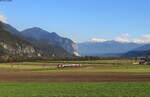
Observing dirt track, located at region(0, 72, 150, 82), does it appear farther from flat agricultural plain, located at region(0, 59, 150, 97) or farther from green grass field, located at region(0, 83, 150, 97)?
green grass field, located at region(0, 83, 150, 97)

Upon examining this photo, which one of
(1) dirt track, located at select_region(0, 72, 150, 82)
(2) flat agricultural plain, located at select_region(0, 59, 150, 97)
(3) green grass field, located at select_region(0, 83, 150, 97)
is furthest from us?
(1) dirt track, located at select_region(0, 72, 150, 82)

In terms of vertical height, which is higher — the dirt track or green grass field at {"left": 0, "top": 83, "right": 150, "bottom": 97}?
the dirt track

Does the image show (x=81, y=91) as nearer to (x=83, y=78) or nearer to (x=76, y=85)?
(x=76, y=85)

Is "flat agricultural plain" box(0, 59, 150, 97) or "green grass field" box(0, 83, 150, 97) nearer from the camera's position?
"green grass field" box(0, 83, 150, 97)

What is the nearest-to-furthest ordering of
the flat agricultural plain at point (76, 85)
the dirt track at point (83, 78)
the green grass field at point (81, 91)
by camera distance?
the green grass field at point (81, 91), the flat agricultural plain at point (76, 85), the dirt track at point (83, 78)

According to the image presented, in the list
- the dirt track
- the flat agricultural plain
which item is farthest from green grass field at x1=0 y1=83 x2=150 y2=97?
the dirt track

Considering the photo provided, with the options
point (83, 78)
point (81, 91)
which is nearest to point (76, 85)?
point (81, 91)

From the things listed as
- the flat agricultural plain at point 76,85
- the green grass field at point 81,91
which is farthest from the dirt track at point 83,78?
the green grass field at point 81,91

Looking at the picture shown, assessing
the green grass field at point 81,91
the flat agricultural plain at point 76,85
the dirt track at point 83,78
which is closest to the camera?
the green grass field at point 81,91

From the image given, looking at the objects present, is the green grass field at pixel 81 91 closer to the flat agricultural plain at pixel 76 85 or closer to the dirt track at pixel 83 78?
the flat agricultural plain at pixel 76 85

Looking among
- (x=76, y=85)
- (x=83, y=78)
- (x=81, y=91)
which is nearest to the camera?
(x=81, y=91)

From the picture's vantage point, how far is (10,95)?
25.4 meters

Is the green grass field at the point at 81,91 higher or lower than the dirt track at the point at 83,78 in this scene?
lower

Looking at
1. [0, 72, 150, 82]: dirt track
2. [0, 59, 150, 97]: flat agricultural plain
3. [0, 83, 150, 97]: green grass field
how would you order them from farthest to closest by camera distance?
[0, 72, 150, 82]: dirt track
[0, 59, 150, 97]: flat agricultural plain
[0, 83, 150, 97]: green grass field
